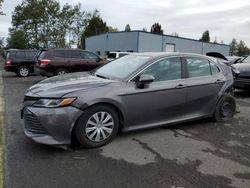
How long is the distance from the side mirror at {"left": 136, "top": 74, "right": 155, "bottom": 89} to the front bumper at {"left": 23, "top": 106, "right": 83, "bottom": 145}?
3.77ft

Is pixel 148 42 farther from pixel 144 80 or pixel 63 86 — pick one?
pixel 63 86

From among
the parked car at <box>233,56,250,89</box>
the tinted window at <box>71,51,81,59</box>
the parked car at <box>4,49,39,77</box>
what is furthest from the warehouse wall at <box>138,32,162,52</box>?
the parked car at <box>233,56,250,89</box>

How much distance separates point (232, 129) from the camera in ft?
19.0

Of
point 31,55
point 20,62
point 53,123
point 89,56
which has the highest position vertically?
point 31,55

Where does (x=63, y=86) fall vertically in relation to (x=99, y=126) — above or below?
above

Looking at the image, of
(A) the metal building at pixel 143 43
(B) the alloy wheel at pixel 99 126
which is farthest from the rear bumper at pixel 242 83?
(A) the metal building at pixel 143 43

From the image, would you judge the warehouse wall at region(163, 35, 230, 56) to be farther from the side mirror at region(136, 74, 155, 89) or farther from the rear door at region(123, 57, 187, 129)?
the side mirror at region(136, 74, 155, 89)

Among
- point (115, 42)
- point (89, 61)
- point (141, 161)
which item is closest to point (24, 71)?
point (89, 61)

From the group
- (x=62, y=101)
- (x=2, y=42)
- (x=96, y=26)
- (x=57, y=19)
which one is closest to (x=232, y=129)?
(x=62, y=101)

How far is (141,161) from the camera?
4109 mm

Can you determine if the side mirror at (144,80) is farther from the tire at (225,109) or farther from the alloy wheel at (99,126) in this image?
the tire at (225,109)

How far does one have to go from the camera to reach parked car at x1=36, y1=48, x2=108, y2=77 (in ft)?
41.6

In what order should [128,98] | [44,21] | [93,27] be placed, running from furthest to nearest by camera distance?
1. [93,27]
2. [44,21]
3. [128,98]

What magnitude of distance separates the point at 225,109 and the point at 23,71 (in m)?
13.2
